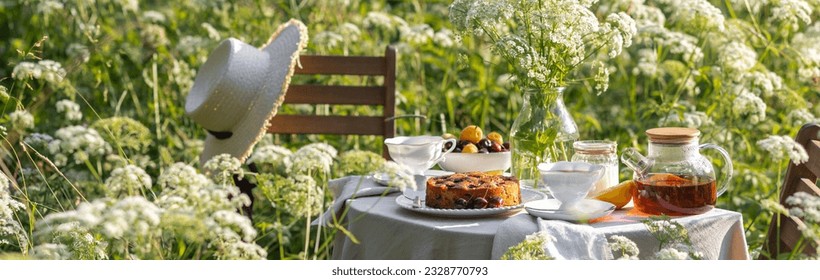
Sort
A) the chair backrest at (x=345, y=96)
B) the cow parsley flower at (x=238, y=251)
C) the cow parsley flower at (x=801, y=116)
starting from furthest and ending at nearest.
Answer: the cow parsley flower at (x=801, y=116)
the chair backrest at (x=345, y=96)
the cow parsley flower at (x=238, y=251)

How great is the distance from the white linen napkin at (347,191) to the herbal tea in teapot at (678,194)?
67 cm

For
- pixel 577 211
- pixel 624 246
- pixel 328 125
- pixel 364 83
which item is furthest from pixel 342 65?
pixel 624 246

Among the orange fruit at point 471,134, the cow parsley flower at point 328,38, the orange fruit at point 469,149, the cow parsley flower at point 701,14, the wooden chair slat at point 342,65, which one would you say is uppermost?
the cow parsley flower at point 701,14

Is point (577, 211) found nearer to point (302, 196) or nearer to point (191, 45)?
point (302, 196)

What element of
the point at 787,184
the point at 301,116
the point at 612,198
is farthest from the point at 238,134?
the point at 787,184

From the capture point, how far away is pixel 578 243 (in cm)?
236

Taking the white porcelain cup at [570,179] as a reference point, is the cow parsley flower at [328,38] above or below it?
above

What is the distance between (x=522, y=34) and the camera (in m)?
2.82

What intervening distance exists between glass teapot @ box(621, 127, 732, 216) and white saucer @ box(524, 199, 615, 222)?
0.38 feet

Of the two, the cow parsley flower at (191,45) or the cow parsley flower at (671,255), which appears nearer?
the cow parsley flower at (671,255)

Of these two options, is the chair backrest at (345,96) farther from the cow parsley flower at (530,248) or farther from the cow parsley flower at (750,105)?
the cow parsley flower at (530,248)

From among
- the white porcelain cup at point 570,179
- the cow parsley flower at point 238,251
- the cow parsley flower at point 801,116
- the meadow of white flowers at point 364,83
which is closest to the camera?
the cow parsley flower at point 238,251

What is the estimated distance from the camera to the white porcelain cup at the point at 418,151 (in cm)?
290

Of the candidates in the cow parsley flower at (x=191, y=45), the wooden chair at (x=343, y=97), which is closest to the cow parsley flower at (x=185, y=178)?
the wooden chair at (x=343, y=97)
